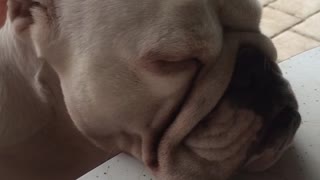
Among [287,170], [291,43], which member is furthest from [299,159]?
[291,43]

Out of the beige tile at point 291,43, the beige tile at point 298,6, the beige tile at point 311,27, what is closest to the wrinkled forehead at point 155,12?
the beige tile at point 291,43

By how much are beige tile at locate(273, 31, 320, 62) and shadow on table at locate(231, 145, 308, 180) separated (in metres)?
1.33

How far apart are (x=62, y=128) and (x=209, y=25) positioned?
1.10 feet

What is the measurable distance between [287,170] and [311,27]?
1.62m

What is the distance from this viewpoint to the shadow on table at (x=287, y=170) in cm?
77

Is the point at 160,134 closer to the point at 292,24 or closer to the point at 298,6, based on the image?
the point at 292,24

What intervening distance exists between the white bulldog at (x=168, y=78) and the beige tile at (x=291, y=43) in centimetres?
129

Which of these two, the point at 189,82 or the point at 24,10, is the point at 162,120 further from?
the point at 24,10

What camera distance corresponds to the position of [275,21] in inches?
93.6

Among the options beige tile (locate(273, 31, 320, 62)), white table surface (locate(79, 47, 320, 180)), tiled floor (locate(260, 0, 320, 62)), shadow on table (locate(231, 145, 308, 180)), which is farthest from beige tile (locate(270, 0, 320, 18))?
shadow on table (locate(231, 145, 308, 180))

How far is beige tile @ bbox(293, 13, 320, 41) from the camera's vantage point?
7.45 ft

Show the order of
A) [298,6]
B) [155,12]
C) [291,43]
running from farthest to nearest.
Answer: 1. [298,6]
2. [291,43]
3. [155,12]

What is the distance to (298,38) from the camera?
7.38 feet

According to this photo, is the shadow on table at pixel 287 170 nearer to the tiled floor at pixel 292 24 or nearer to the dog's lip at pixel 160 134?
the dog's lip at pixel 160 134
